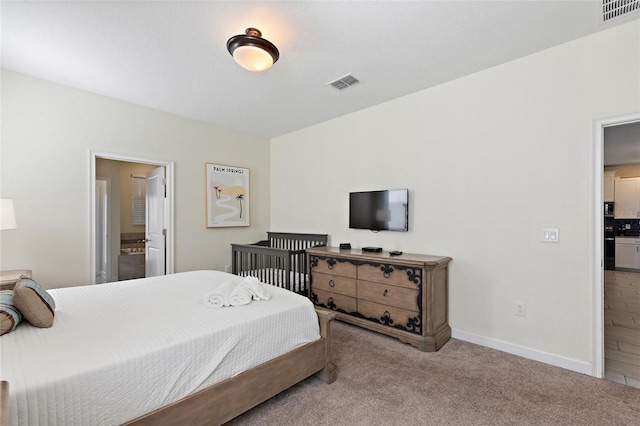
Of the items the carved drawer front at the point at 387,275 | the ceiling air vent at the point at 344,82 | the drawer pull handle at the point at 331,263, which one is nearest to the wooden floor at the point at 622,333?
the carved drawer front at the point at 387,275

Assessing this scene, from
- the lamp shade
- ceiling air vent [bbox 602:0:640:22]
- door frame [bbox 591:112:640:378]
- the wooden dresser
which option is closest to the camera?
ceiling air vent [bbox 602:0:640:22]

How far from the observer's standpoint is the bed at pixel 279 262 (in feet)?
12.0

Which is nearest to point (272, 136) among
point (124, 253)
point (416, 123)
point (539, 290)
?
point (416, 123)

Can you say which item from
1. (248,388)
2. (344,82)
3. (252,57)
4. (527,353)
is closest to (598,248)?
(527,353)

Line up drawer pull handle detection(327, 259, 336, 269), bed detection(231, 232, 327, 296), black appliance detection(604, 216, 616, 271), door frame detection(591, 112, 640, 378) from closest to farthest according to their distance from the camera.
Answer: door frame detection(591, 112, 640, 378) < drawer pull handle detection(327, 259, 336, 269) < bed detection(231, 232, 327, 296) < black appliance detection(604, 216, 616, 271)

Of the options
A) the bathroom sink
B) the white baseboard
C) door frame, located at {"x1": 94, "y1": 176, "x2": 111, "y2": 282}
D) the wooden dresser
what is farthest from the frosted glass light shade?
the bathroom sink

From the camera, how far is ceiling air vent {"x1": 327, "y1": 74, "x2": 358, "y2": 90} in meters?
2.92

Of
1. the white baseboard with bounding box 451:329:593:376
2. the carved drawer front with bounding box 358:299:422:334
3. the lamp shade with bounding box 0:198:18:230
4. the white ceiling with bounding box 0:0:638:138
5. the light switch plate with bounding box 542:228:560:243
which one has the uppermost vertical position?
the white ceiling with bounding box 0:0:638:138

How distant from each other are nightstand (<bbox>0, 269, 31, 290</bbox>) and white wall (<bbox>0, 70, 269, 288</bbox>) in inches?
8.0

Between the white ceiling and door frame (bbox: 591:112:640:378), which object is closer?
the white ceiling

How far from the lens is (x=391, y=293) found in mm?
2928

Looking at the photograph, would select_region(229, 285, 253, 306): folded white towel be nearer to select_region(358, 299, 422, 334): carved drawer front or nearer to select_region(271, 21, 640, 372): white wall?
select_region(358, 299, 422, 334): carved drawer front

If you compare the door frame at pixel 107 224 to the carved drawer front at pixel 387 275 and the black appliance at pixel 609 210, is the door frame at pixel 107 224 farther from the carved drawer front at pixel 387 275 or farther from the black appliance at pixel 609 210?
the black appliance at pixel 609 210

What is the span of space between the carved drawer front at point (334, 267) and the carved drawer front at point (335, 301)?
0.25 meters
